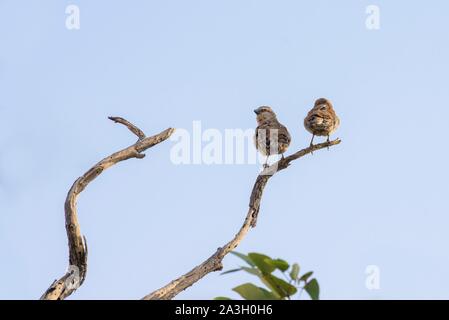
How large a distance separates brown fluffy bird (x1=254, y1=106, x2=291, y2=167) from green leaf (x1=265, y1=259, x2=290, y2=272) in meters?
7.21

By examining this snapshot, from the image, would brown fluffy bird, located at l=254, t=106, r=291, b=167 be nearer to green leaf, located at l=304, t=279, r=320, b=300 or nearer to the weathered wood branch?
the weathered wood branch

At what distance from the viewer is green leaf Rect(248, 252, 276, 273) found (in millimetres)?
2104

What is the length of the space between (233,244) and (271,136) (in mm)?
3663

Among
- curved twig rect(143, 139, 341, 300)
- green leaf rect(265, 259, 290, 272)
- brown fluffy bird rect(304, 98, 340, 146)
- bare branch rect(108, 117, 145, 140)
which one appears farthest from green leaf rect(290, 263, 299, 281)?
brown fluffy bird rect(304, 98, 340, 146)

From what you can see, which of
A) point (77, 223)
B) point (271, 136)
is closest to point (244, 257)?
point (77, 223)

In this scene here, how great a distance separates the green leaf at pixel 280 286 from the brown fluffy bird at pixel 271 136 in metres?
7.16
